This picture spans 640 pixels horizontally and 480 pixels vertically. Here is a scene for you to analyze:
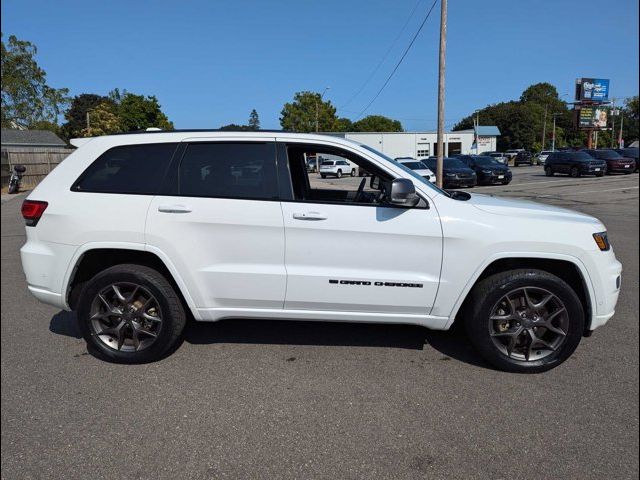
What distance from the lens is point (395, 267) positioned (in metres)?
3.42

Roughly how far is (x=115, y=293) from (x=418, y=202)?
2.42m

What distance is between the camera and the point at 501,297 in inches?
135

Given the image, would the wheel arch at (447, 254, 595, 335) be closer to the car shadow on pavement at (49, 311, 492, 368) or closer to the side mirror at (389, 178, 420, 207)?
the car shadow on pavement at (49, 311, 492, 368)

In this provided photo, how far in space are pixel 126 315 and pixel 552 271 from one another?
336cm

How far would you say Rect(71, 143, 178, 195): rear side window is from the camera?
11.9 feet

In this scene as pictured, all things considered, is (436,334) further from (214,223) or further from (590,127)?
(590,127)

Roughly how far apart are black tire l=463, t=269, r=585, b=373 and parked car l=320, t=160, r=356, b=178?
1414mm

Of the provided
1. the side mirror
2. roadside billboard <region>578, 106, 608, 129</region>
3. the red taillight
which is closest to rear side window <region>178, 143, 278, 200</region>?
the side mirror

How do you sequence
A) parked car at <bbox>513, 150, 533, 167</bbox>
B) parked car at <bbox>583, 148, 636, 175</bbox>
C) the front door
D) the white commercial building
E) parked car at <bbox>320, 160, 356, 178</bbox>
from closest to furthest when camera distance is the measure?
the front door → parked car at <bbox>320, 160, 356, 178</bbox> → parked car at <bbox>583, 148, 636, 175</bbox> → parked car at <bbox>513, 150, 533, 167</bbox> → the white commercial building

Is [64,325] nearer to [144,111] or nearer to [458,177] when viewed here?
[144,111]

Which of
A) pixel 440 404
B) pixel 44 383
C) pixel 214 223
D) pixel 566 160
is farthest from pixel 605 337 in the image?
pixel 566 160

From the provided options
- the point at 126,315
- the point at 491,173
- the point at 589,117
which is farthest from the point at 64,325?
the point at 589,117

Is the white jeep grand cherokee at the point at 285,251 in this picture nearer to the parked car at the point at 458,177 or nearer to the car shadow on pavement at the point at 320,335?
the car shadow on pavement at the point at 320,335

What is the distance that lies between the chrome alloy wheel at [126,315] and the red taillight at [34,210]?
0.79 meters
